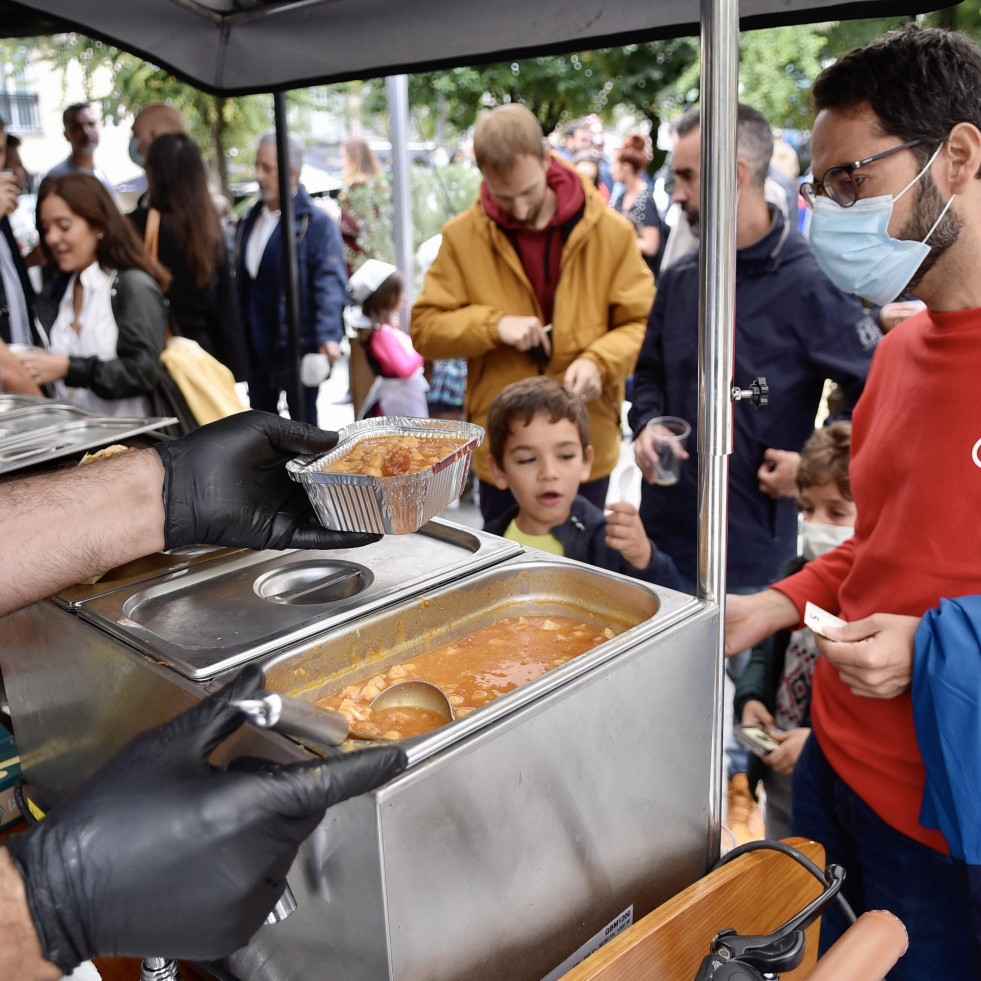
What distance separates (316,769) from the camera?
69 cm

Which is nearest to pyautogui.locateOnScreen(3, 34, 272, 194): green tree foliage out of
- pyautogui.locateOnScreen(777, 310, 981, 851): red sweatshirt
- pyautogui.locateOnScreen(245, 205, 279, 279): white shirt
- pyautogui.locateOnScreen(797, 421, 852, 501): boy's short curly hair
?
pyautogui.locateOnScreen(245, 205, 279, 279): white shirt

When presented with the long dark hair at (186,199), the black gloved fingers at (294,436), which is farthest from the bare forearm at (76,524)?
the long dark hair at (186,199)

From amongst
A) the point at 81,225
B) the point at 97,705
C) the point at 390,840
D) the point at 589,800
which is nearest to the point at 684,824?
the point at 589,800

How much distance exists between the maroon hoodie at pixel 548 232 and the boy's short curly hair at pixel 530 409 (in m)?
0.66

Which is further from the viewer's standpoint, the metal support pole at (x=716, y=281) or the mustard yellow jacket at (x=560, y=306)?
the mustard yellow jacket at (x=560, y=306)

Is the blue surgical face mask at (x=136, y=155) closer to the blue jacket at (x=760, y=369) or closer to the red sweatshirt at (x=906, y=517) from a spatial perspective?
the blue jacket at (x=760, y=369)

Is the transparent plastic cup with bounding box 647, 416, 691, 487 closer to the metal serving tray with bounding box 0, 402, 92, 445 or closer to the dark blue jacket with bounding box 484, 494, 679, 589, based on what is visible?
the dark blue jacket with bounding box 484, 494, 679, 589

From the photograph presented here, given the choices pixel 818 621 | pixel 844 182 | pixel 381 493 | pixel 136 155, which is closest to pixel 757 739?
pixel 818 621

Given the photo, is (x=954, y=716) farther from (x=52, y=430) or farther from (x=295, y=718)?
(x=52, y=430)

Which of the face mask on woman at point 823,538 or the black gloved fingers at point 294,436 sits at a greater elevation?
the black gloved fingers at point 294,436

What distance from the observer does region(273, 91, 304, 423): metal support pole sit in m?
3.20

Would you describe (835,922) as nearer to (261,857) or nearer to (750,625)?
(750,625)

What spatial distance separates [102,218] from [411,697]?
284cm

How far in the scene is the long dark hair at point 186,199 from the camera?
4.07 m
